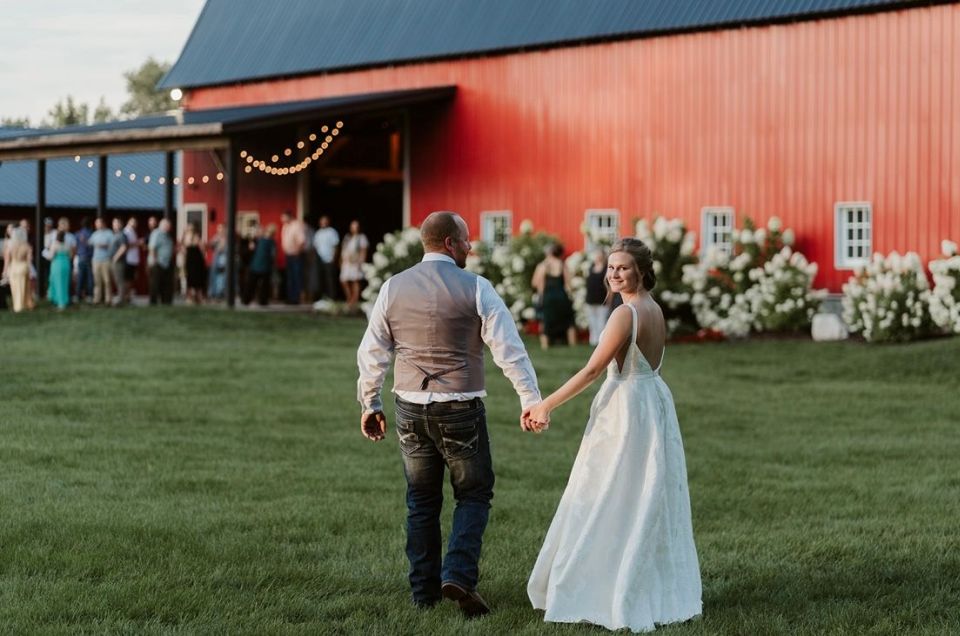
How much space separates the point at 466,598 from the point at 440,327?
1261 millimetres

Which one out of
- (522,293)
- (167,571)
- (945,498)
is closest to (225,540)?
(167,571)

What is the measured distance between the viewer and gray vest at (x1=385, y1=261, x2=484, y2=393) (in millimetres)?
7043

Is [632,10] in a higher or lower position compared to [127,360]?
higher

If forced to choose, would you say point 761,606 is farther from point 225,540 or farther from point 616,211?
point 616,211

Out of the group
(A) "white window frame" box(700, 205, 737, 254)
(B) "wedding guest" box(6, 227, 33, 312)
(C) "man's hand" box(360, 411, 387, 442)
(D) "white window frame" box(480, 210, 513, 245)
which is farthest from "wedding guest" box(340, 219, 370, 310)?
(C) "man's hand" box(360, 411, 387, 442)

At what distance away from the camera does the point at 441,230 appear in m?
7.07

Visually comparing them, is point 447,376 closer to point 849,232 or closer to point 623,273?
point 623,273

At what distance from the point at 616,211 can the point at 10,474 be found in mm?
19585

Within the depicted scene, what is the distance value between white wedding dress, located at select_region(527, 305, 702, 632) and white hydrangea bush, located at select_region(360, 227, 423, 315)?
24.4m

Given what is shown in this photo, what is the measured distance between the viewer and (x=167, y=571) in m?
8.00

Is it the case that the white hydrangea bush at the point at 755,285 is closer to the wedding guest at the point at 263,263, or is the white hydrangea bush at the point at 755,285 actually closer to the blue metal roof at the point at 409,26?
the blue metal roof at the point at 409,26

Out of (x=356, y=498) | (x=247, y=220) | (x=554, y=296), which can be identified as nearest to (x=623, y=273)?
(x=356, y=498)

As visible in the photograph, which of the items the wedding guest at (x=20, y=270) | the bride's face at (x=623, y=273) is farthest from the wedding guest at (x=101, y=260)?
the bride's face at (x=623, y=273)

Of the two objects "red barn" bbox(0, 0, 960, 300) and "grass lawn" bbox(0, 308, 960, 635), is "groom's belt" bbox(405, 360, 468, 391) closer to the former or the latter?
"grass lawn" bbox(0, 308, 960, 635)
